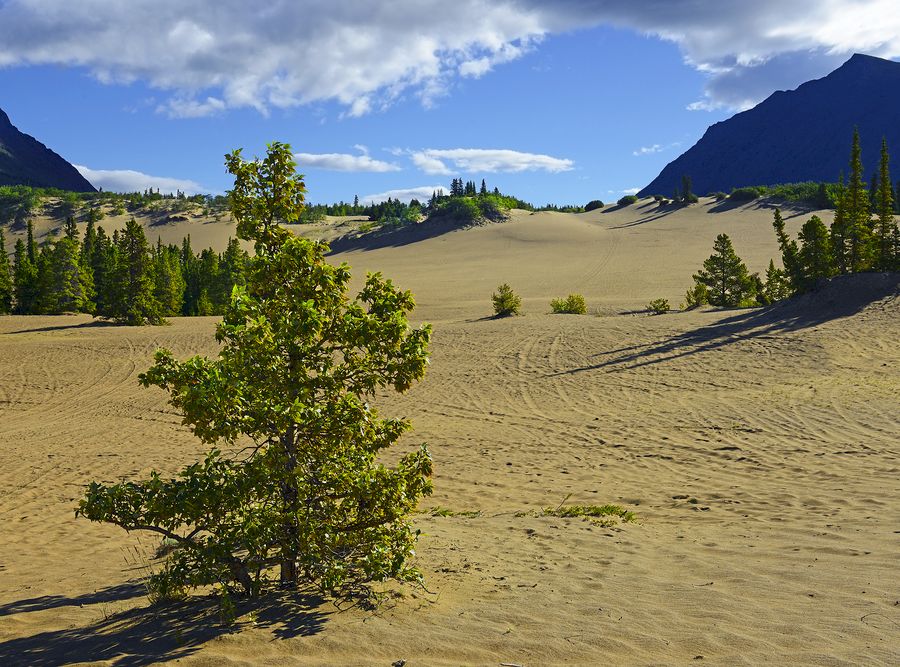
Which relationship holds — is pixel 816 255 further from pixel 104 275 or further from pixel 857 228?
pixel 104 275

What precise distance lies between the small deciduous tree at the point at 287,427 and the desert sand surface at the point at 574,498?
1.85 feet

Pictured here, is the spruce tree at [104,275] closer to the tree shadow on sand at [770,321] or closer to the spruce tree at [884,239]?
the tree shadow on sand at [770,321]

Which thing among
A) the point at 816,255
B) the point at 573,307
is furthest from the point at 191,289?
the point at 816,255

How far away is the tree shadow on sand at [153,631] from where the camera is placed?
5.00m

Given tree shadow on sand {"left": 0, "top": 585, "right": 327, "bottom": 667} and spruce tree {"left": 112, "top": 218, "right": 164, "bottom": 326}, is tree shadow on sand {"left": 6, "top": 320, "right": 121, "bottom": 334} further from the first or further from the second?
tree shadow on sand {"left": 0, "top": 585, "right": 327, "bottom": 667}

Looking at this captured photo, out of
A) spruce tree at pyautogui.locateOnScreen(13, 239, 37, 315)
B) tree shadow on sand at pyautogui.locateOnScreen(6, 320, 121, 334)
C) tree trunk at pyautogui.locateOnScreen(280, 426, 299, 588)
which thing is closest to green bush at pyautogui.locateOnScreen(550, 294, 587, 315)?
tree shadow on sand at pyautogui.locateOnScreen(6, 320, 121, 334)

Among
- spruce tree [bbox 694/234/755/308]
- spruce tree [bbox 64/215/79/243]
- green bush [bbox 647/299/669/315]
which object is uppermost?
spruce tree [bbox 64/215/79/243]

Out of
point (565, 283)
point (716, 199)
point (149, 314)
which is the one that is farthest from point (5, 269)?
point (716, 199)

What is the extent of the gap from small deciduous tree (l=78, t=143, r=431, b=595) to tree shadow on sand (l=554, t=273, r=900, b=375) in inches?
618

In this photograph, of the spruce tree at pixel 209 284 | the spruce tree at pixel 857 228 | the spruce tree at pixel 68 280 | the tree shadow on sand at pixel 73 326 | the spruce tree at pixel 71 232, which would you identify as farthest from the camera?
the spruce tree at pixel 71 232

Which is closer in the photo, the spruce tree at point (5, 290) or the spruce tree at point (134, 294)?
the spruce tree at point (134, 294)

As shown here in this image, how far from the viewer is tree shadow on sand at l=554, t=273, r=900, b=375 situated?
22.3 m

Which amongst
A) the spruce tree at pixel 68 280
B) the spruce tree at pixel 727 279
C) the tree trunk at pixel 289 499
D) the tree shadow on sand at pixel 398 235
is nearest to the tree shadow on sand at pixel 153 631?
the tree trunk at pixel 289 499

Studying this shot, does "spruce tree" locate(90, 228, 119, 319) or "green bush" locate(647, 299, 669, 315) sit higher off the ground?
"spruce tree" locate(90, 228, 119, 319)
